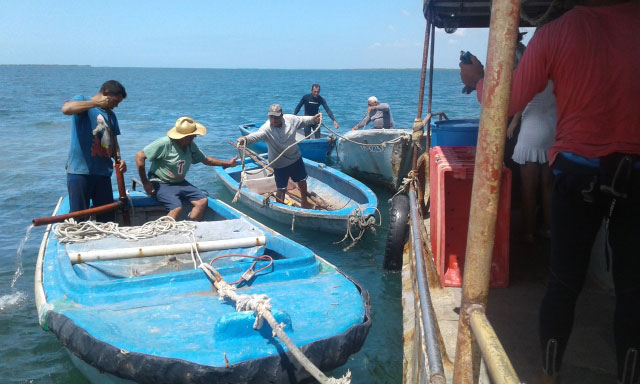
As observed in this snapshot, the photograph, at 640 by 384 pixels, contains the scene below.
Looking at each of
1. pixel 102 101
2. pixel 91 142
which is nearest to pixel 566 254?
pixel 102 101

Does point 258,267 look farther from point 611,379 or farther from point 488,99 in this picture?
point 488,99

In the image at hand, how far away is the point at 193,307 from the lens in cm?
397

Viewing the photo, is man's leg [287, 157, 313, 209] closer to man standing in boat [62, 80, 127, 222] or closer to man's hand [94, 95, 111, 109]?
man standing in boat [62, 80, 127, 222]

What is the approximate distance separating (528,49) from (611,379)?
1809 mm

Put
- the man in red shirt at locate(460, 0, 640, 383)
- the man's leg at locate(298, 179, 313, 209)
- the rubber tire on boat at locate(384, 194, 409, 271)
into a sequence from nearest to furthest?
the man in red shirt at locate(460, 0, 640, 383) → the rubber tire on boat at locate(384, 194, 409, 271) → the man's leg at locate(298, 179, 313, 209)

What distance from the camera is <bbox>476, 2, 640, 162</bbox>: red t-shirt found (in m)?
2.10

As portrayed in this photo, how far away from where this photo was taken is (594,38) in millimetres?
2125

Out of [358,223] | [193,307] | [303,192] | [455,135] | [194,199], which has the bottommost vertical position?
[358,223]

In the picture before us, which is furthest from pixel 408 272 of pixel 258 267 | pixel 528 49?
pixel 528 49

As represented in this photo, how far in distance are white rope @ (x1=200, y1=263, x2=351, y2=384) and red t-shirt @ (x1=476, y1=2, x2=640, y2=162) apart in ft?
6.09

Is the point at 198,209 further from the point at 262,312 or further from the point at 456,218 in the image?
the point at 456,218

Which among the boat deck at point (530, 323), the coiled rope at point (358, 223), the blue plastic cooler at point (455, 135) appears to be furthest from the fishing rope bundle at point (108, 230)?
the coiled rope at point (358, 223)

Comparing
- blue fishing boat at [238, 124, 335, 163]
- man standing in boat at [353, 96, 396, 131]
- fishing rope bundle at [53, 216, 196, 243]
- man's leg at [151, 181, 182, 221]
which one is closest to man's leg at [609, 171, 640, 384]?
fishing rope bundle at [53, 216, 196, 243]

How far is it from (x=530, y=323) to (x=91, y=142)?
4.71m
